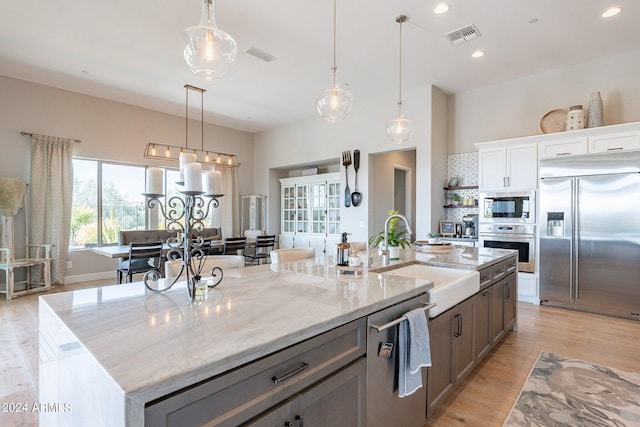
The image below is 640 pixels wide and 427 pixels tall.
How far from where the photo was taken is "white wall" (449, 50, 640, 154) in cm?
430


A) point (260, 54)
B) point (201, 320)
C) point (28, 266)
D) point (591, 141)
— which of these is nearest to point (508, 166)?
point (591, 141)

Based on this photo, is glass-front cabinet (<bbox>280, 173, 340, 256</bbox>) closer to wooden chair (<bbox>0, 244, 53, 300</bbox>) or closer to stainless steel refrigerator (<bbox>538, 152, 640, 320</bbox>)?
stainless steel refrigerator (<bbox>538, 152, 640, 320</bbox>)

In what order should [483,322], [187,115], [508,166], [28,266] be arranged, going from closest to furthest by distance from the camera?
[483,322], [508,166], [28,266], [187,115]

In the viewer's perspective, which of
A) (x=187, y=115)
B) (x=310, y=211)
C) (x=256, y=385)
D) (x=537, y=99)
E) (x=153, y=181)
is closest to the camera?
(x=256, y=385)

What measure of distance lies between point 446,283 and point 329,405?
1.47 m

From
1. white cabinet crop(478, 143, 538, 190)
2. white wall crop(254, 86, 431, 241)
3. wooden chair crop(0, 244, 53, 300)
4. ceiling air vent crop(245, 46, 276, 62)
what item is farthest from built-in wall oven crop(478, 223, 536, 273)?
wooden chair crop(0, 244, 53, 300)

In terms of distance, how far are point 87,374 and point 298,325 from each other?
62 centimetres

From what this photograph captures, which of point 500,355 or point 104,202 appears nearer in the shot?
point 500,355

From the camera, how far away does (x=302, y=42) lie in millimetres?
4004

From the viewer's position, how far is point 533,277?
4.54 m

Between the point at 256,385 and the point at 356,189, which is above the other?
the point at 356,189

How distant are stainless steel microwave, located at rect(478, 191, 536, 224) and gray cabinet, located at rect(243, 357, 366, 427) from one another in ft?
14.1

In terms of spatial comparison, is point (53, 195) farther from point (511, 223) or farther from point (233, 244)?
point (511, 223)

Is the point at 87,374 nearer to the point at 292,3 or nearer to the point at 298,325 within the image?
the point at 298,325
